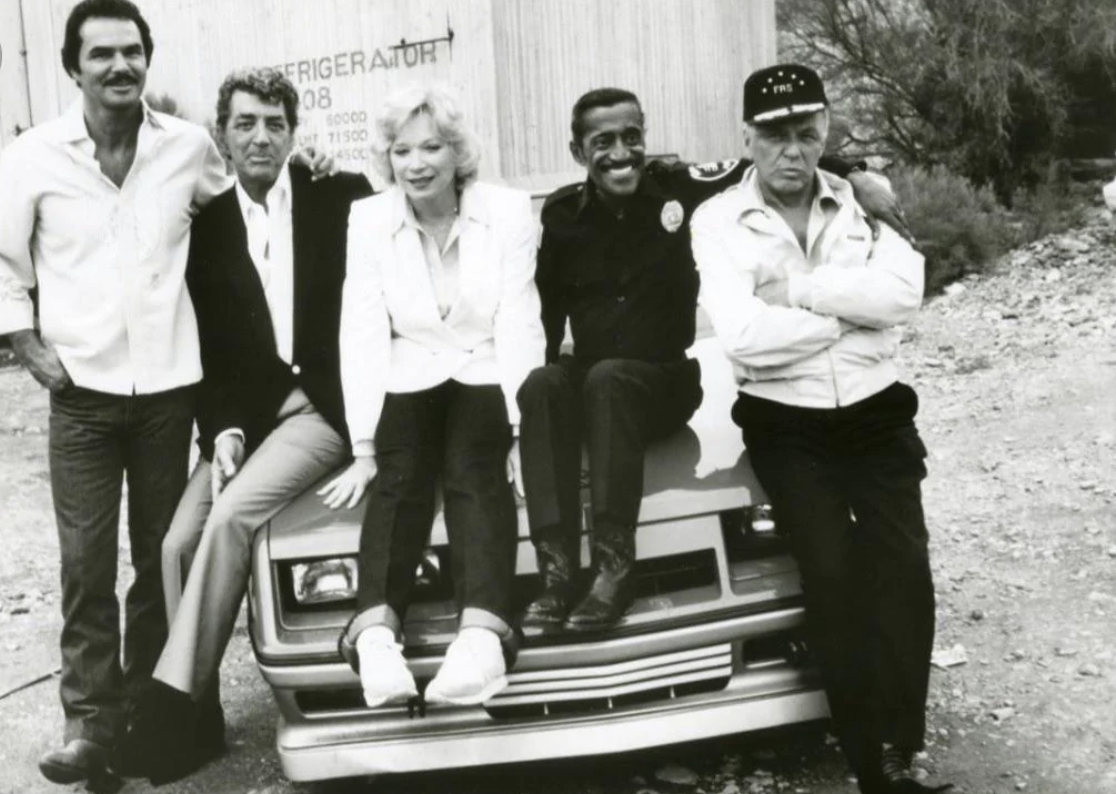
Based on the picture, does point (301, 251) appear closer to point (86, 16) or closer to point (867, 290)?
point (86, 16)

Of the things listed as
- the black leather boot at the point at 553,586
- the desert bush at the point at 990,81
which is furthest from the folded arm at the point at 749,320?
the desert bush at the point at 990,81

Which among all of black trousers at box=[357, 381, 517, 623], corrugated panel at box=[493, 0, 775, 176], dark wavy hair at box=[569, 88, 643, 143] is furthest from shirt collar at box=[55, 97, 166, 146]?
corrugated panel at box=[493, 0, 775, 176]

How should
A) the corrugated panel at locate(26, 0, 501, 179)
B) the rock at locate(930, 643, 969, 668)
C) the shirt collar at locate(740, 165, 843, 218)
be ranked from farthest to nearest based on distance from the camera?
the corrugated panel at locate(26, 0, 501, 179) → the rock at locate(930, 643, 969, 668) → the shirt collar at locate(740, 165, 843, 218)

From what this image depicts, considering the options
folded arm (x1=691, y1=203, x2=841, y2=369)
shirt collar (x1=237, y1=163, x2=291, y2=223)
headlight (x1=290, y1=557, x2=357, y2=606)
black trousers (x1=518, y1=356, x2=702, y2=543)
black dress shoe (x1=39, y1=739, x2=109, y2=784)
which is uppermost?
shirt collar (x1=237, y1=163, x2=291, y2=223)

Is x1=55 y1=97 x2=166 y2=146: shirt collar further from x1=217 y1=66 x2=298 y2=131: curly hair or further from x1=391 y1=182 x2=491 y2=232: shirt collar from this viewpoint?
x1=391 y1=182 x2=491 y2=232: shirt collar

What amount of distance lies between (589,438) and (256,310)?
4.15 feet

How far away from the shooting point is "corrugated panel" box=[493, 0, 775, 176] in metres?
12.9

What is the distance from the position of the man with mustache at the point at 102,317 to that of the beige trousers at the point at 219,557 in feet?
0.89

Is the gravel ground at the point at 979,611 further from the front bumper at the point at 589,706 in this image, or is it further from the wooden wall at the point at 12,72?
the wooden wall at the point at 12,72

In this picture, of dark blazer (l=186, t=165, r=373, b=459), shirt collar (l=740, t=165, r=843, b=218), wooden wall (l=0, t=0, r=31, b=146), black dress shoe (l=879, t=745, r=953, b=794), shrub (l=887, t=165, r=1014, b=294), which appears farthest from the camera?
wooden wall (l=0, t=0, r=31, b=146)

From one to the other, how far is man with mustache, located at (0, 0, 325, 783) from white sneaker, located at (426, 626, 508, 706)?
4.36 ft

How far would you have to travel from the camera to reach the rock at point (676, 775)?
417 cm

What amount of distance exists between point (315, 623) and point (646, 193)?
170cm

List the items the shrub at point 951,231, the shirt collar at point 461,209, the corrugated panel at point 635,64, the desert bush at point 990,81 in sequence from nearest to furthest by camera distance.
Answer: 1. the shirt collar at point 461,209
2. the shrub at point 951,231
3. the desert bush at point 990,81
4. the corrugated panel at point 635,64
